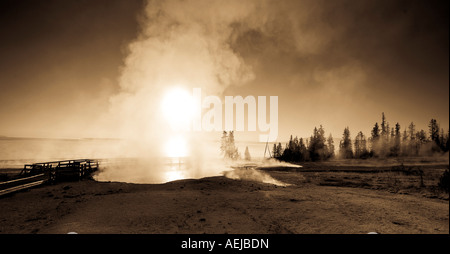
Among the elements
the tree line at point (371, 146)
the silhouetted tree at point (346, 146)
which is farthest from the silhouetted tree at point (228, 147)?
the silhouetted tree at point (346, 146)

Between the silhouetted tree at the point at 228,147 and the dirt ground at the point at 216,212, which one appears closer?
the dirt ground at the point at 216,212

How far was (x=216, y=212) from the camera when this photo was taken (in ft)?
36.4

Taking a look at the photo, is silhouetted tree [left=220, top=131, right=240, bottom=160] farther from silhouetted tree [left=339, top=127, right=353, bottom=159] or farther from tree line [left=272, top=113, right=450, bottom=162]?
silhouetted tree [left=339, top=127, right=353, bottom=159]

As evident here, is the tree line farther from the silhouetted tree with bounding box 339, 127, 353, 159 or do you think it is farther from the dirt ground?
the dirt ground

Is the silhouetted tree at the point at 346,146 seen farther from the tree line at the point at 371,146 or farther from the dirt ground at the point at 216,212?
the dirt ground at the point at 216,212

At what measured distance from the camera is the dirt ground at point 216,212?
884cm

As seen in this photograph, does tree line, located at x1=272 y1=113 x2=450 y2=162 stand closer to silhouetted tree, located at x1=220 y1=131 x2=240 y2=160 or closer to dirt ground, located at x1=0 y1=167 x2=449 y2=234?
silhouetted tree, located at x1=220 y1=131 x2=240 y2=160

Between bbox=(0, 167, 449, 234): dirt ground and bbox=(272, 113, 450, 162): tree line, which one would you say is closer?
bbox=(0, 167, 449, 234): dirt ground

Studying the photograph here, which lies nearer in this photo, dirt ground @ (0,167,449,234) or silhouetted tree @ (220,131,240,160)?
dirt ground @ (0,167,449,234)

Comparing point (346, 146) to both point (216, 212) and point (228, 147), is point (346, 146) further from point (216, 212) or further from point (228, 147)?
point (216, 212)

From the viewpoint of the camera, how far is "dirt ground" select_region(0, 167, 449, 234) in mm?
8844

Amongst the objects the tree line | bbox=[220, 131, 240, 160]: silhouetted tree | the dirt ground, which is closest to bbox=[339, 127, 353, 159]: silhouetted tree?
the tree line
